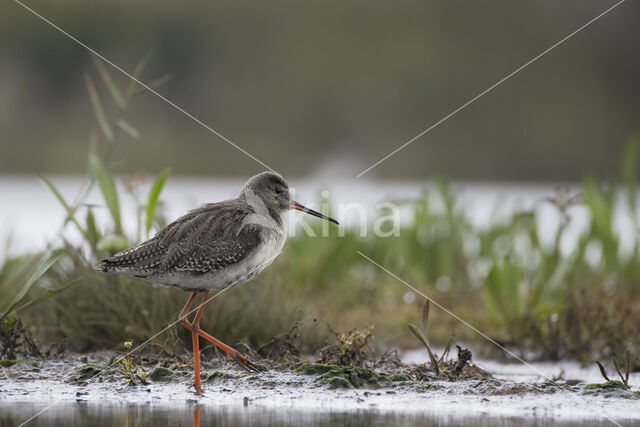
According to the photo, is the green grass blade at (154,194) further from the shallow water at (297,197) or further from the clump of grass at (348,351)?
the clump of grass at (348,351)

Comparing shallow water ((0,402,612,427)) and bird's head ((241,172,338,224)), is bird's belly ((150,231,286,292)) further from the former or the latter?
shallow water ((0,402,612,427))

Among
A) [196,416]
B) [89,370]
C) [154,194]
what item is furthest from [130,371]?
[154,194]

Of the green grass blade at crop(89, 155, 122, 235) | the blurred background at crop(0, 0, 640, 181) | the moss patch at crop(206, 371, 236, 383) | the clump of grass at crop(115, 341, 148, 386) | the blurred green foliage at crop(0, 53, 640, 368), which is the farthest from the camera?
the blurred background at crop(0, 0, 640, 181)

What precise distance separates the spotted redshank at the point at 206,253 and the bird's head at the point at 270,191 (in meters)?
0.28

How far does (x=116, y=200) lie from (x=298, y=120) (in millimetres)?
14138

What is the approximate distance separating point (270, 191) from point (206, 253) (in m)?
0.99

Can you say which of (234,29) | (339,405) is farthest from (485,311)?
(234,29)

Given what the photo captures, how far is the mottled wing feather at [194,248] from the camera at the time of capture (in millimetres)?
7336

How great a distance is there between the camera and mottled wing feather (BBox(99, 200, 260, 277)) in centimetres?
734

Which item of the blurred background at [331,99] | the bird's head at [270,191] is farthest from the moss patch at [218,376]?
the blurred background at [331,99]

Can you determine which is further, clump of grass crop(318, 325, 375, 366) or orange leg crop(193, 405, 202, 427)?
clump of grass crop(318, 325, 375, 366)

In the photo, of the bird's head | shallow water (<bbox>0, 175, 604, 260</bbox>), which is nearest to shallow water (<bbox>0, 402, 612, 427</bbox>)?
the bird's head

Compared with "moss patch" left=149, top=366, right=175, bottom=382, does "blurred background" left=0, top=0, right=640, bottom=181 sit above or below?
above

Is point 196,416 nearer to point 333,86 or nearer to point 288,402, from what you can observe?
point 288,402
